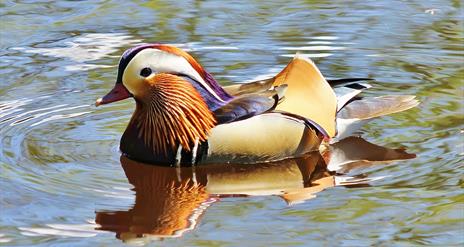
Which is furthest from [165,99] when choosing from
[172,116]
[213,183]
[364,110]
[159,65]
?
[364,110]

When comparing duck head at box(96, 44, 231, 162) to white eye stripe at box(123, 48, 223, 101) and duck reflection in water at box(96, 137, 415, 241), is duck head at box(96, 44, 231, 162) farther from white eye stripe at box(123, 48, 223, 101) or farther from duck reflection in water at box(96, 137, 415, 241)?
duck reflection in water at box(96, 137, 415, 241)

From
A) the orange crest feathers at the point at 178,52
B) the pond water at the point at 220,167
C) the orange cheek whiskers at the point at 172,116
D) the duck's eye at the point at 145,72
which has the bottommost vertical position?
the pond water at the point at 220,167

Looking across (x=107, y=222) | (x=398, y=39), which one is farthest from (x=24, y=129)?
(x=398, y=39)

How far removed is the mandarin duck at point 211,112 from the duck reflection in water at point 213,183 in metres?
0.07

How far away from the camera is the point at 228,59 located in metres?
9.78

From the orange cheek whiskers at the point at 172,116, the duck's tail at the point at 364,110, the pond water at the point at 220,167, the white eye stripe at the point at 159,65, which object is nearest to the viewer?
the pond water at the point at 220,167

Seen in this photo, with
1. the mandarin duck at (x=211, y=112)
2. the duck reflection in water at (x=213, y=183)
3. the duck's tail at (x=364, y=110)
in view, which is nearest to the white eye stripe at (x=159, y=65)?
the mandarin duck at (x=211, y=112)

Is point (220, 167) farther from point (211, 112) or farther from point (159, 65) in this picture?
point (159, 65)

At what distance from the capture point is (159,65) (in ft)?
26.0

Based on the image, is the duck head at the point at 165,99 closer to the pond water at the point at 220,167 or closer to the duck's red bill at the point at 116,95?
the duck's red bill at the point at 116,95

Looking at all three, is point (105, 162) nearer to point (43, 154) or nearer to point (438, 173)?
point (43, 154)

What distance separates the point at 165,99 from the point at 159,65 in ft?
0.80

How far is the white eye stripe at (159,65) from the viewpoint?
7.84m

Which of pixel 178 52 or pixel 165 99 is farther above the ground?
pixel 178 52
